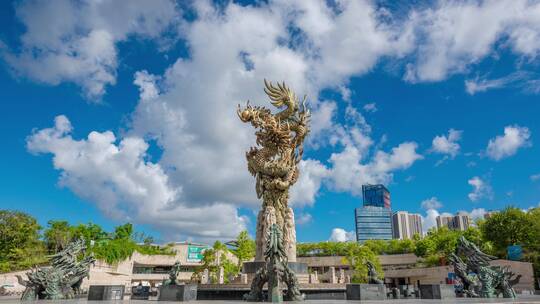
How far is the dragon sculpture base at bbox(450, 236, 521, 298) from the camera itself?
49.6 ft

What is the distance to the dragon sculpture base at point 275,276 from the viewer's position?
1167 centimetres

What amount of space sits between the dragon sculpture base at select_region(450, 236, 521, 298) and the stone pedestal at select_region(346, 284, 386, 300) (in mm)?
4760

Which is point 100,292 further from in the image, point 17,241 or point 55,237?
point 55,237

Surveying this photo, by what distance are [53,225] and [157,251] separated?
Answer: 18.2m

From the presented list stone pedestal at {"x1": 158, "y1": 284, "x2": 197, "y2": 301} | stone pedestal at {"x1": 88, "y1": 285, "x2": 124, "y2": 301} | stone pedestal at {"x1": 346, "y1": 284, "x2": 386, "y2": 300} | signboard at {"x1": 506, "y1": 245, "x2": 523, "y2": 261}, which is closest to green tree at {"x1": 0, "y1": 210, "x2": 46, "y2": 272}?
stone pedestal at {"x1": 88, "y1": 285, "x2": 124, "y2": 301}

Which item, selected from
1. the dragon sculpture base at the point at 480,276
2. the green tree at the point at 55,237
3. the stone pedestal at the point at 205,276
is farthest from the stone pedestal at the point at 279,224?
the green tree at the point at 55,237

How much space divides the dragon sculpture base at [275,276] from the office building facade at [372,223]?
160252 mm

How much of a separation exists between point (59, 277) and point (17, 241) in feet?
101

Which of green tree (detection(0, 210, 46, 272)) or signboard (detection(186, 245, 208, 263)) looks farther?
signboard (detection(186, 245, 208, 263))

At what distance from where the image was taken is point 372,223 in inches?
6629

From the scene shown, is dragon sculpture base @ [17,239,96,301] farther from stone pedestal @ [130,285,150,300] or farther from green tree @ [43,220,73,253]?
green tree @ [43,220,73,253]

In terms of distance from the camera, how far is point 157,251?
6444 centimetres

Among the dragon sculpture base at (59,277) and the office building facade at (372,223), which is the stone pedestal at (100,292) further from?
the office building facade at (372,223)

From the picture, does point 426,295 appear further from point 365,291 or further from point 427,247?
point 427,247
